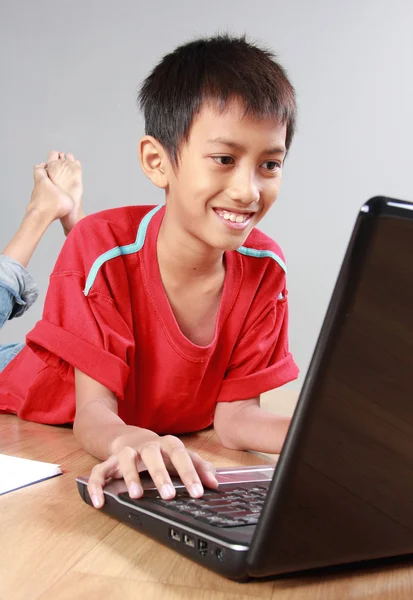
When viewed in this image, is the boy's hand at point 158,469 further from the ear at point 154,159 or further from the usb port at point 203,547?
the ear at point 154,159

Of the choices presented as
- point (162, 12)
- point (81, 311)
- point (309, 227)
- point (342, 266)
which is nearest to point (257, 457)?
point (81, 311)

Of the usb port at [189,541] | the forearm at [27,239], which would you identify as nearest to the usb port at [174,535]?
the usb port at [189,541]

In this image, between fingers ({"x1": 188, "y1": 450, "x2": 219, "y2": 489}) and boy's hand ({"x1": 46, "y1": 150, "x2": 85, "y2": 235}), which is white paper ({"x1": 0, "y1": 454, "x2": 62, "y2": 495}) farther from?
boy's hand ({"x1": 46, "y1": 150, "x2": 85, "y2": 235})

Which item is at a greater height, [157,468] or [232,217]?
[232,217]

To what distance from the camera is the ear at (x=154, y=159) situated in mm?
1125

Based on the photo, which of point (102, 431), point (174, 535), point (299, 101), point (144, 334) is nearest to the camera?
point (174, 535)

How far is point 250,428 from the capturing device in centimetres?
108

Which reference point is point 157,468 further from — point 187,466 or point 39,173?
point 39,173

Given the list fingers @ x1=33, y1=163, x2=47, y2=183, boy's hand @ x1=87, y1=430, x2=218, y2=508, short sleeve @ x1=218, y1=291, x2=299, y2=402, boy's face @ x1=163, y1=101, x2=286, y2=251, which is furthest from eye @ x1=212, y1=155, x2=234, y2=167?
fingers @ x1=33, y1=163, x2=47, y2=183

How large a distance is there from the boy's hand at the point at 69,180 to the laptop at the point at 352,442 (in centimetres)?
135

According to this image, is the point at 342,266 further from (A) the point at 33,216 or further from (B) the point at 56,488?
(A) the point at 33,216

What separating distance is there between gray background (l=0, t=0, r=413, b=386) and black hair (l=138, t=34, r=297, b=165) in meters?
1.77

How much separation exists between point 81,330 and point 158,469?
15.9 inches

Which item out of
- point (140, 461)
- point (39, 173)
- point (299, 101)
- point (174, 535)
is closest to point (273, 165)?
point (140, 461)
